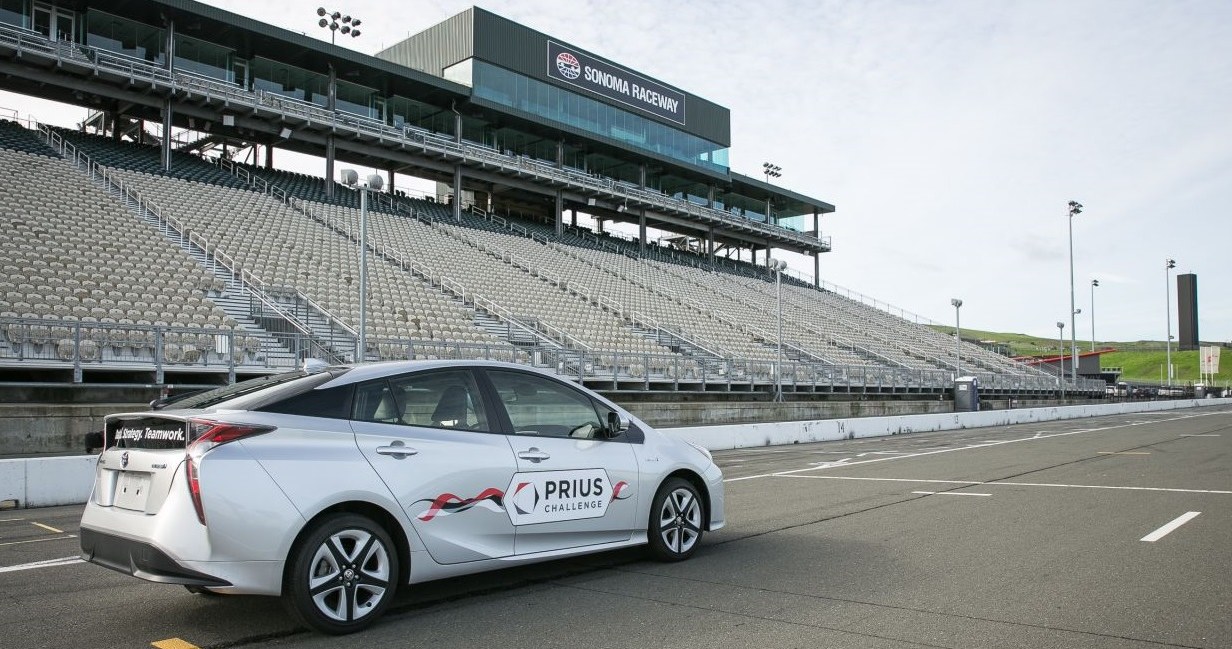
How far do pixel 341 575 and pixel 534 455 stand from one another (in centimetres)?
149

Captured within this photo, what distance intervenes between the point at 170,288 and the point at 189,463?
1810 centimetres

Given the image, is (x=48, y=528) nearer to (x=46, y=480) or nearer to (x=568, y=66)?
(x=46, y=480)

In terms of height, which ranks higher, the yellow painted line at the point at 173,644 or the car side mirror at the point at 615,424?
the car side mirror at the point at 615,424

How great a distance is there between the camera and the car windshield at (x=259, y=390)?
5.19 m

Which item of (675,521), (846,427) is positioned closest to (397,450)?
(675,521)

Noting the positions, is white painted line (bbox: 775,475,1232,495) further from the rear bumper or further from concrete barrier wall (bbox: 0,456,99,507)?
the rear bumper

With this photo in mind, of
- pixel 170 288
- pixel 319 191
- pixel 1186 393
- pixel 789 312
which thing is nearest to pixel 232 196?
pixel 319 191

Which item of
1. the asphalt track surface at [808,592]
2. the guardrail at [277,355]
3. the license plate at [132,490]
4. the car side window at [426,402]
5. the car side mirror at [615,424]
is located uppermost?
the guardrail at [277,355]

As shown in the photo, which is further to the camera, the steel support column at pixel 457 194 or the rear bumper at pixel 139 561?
the steel support column at pixel 457 194

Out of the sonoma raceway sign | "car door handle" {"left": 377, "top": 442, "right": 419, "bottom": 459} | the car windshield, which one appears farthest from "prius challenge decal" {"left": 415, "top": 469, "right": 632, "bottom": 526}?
the sonoma raceway sign

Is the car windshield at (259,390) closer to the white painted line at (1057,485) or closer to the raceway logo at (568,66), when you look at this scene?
the white painted line at (1057,485)

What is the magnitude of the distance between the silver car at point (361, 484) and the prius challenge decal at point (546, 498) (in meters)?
0.01

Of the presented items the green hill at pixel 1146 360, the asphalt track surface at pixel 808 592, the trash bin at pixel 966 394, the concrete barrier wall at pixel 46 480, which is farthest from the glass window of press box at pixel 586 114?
the green hill at pixel 1146 360

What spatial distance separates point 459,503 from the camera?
5480 millimetres
